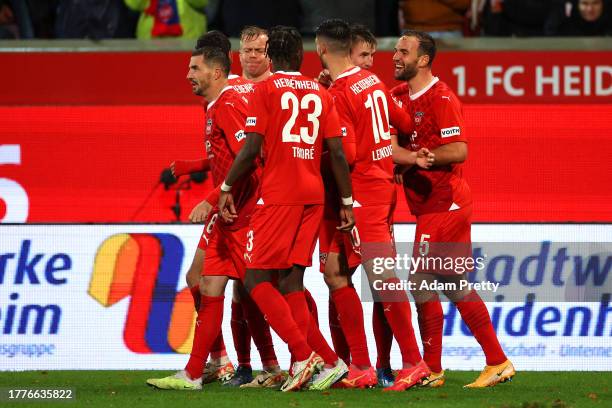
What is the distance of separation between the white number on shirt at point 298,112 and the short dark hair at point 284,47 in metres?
0.21

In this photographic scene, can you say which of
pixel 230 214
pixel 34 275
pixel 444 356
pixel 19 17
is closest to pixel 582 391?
pixel 444 356

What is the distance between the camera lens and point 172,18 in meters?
12.9

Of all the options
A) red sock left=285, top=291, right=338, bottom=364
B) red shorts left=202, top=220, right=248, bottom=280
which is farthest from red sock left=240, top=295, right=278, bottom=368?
red sock left=285, top=291, right=338, bottom=364

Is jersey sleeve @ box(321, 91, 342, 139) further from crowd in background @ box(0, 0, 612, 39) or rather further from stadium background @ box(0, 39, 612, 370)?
crowd in background @ box(0, 0, 612, 39)

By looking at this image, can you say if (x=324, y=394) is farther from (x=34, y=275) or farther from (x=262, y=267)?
(x=34, y=275)

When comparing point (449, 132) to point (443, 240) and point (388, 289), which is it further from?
point (388, 289)

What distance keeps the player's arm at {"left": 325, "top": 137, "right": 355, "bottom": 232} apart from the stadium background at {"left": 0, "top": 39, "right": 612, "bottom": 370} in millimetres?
1995

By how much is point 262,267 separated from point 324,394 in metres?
0.84

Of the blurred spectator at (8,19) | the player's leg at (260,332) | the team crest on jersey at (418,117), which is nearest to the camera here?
the team crest on jersey at (418,117)

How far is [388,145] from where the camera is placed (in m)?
8.22

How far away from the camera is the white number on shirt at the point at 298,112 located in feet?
25.4

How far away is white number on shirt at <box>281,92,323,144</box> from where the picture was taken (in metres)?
7.73

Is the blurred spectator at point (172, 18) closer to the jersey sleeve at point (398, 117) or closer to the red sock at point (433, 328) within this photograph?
the jersey sleeve at point (398, 117)

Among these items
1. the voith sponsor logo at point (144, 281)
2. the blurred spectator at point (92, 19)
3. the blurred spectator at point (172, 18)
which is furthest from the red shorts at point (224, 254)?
the blurred spectator at point (92, 19)
